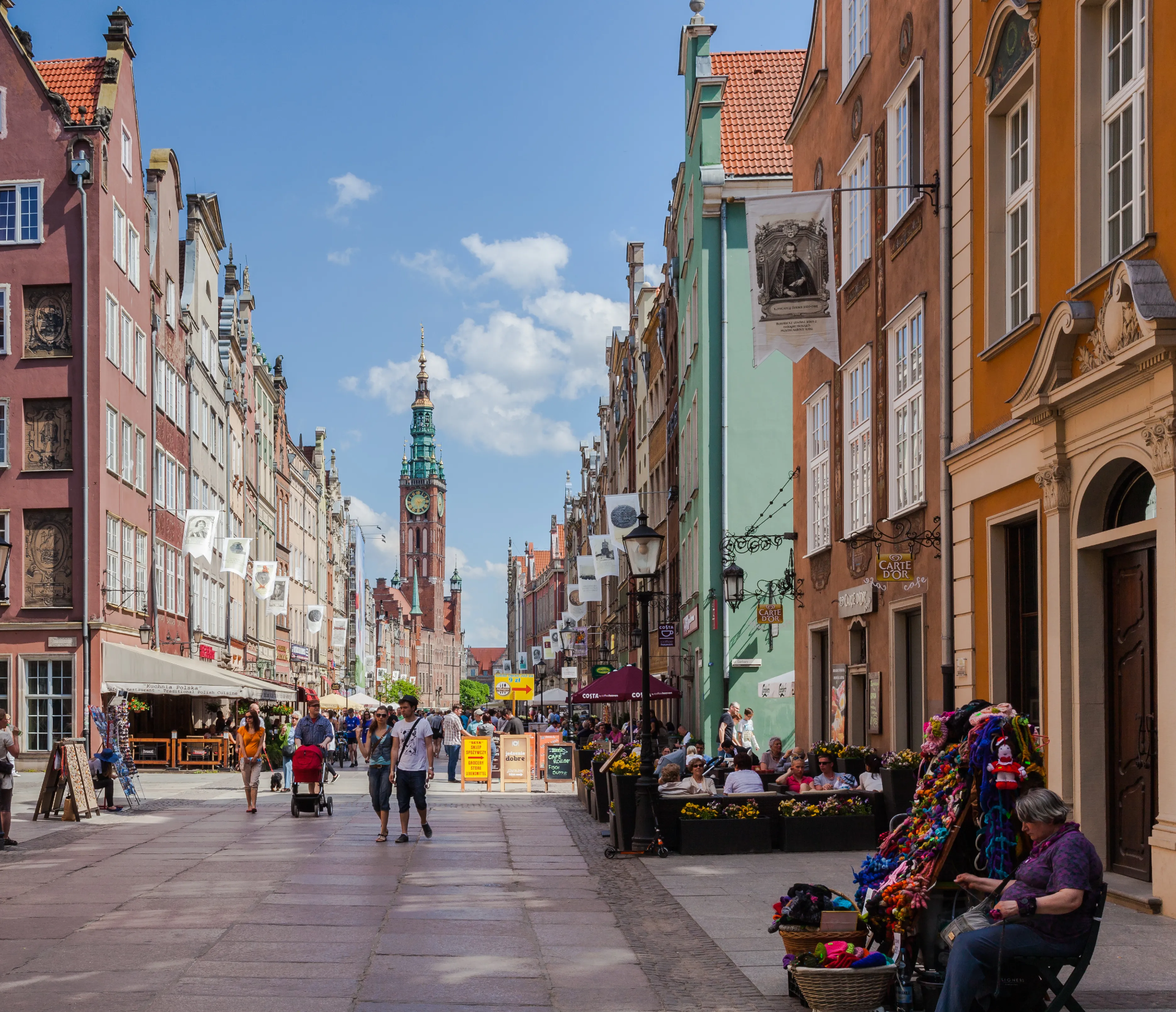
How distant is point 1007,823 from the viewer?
7648 millimetres

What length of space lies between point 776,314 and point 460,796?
1498cm

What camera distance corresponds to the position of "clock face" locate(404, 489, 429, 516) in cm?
18650

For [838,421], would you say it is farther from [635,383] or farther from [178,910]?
[635,383]

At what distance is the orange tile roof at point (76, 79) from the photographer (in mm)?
38562

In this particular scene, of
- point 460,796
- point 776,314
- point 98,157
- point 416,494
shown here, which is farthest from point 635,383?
point 416,494

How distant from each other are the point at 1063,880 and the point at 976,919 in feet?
1.73

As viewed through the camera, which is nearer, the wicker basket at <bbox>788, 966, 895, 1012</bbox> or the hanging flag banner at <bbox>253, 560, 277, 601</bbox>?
the wicker basket at <bbox>788, 966, 895, 1012</bbox>

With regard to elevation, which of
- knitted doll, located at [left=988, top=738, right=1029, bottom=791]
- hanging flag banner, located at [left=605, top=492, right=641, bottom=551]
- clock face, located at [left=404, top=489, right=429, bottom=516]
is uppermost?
clock face, located at [left=404, top=489, right=429, bottom=516]

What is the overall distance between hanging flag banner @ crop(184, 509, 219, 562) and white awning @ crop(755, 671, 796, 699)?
15.5 meters

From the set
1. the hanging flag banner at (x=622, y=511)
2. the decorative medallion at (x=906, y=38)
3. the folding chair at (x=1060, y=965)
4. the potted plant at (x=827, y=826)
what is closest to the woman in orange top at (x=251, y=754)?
the potted plant at (x=827, y=826)

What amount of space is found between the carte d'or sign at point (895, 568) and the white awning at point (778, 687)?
11.7 meters

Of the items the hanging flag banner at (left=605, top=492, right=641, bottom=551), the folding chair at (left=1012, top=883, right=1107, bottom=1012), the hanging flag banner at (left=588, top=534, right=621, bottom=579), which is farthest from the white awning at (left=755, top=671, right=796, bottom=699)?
the folding chair at (left=1012, top=883, right=1107, bottom=1012)

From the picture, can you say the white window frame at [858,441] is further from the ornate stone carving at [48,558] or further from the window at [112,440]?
the ornate stone carving at [48,558]

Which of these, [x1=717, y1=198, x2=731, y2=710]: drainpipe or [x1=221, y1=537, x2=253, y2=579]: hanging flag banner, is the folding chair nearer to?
[x1=717, y1=198, x2=731, y2=710]: drainpipe
